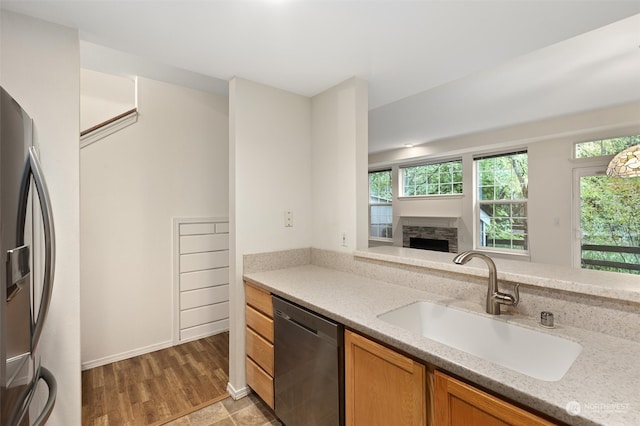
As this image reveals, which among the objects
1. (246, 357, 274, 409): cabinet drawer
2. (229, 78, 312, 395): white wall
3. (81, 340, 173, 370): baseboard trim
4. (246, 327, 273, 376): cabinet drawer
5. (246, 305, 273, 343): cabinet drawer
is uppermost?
(229, 78, 312, 395): white wall

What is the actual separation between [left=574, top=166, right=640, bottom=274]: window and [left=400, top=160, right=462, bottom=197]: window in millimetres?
1729

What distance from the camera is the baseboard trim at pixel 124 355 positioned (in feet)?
7.60

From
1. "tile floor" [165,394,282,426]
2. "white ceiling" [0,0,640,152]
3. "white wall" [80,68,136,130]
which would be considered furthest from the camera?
"white wall" [80,68,136,130]

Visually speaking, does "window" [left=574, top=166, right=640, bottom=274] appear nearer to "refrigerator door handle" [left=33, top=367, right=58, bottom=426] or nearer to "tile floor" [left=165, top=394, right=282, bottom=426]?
"tile floor" [left=165, top=394, right=282, bottom=426]

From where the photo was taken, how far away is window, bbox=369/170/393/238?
6.58 m

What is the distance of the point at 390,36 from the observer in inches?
63.0

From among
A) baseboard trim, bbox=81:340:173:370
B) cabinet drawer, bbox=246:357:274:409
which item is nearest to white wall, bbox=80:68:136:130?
baseboard trim, bbox=81:340:173:370

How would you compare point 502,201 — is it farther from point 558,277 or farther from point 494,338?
point 494,338

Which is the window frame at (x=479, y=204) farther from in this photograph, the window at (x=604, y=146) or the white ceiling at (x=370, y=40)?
the white ceiling at (x=370, y=40)

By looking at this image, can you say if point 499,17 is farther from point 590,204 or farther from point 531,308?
point 590,204

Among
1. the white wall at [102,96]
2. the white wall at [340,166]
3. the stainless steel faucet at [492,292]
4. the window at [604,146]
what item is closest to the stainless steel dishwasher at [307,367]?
the stainless steel faucet at [492,292]

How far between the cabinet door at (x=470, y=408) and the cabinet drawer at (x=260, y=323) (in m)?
1.10

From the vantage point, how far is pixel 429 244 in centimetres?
565

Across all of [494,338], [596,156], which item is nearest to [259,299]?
[494,338]
